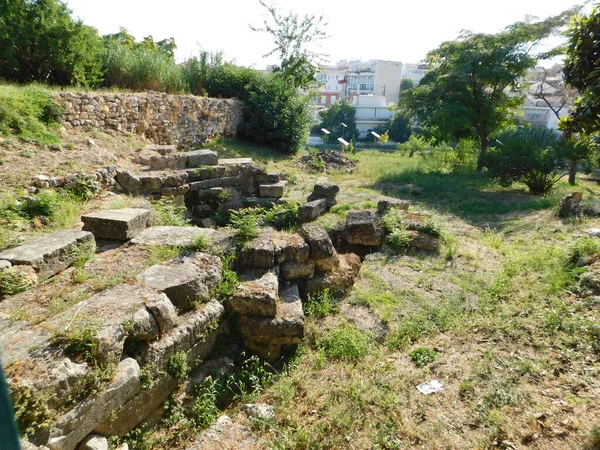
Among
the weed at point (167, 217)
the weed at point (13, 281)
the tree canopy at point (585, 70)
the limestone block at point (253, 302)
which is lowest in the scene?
the limestone block at point (253, 302)

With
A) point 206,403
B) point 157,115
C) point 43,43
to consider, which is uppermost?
point 43,43

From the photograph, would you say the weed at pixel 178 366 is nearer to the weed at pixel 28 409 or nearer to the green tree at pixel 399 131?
the weed at pixel 28 409

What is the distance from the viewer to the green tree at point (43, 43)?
319 inches

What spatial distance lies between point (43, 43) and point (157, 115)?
2.94 m

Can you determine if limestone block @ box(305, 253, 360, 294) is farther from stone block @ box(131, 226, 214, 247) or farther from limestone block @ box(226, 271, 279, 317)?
stone block @ box(131, 226, 214, 247)

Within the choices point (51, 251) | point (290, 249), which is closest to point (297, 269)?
point (290, 249)

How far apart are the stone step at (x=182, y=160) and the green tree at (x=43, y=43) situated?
308 cm

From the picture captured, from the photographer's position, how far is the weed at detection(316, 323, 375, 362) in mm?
4145

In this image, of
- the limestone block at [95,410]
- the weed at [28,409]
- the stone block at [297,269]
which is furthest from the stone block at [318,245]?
the weed at [28,409]

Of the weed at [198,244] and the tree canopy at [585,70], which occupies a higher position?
the tree canopy at [585,70]

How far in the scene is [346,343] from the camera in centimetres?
424

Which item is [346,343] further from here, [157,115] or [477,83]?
[477,83]

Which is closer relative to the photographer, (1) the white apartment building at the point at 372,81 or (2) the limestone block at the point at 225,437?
(2) the limestone block at the point at 225,437

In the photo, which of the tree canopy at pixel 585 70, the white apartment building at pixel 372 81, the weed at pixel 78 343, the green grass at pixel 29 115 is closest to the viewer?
the weed at pixel 78 343
